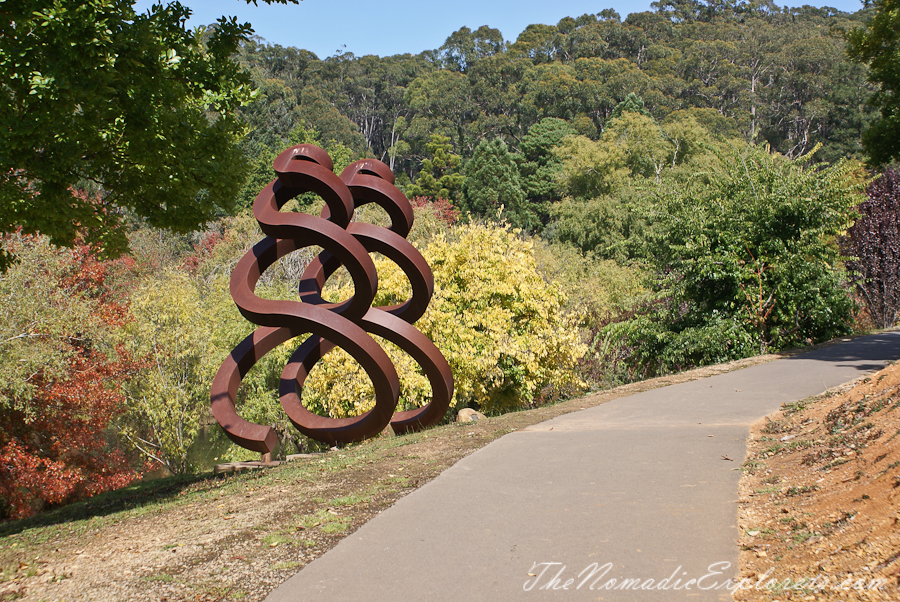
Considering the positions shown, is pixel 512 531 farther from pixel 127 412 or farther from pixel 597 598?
pixel 127 412

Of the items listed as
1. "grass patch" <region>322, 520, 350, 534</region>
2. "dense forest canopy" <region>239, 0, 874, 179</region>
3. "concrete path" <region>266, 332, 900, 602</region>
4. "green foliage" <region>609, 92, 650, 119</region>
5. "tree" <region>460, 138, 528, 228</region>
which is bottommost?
"concrete path" <region>266, 332, 900, 602</region>

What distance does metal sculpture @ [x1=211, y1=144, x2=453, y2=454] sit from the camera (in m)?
9.78

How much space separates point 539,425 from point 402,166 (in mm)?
68470

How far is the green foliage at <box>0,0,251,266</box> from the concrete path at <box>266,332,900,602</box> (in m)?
4.73

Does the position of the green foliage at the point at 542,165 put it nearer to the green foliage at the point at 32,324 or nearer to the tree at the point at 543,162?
the tree at the point at 543,162

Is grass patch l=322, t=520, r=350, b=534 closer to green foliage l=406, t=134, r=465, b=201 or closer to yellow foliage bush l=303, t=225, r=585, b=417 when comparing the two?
yellow foliage bush l=303, t=225, r=585, b=417

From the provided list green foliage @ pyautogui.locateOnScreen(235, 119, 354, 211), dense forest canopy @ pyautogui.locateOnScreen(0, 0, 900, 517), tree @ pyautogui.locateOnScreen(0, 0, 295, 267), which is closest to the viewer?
tree @ pyautogui.locateOnScreen(0, 0, 295, 267)

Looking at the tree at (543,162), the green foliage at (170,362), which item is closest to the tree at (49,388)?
the green foliage at (170,362)

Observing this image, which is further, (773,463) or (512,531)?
(773,463)

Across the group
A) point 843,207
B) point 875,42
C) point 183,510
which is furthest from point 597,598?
point 875,42

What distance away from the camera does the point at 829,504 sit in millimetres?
4973

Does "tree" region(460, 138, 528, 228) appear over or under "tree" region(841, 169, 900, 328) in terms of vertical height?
over

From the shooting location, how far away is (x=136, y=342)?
63.7ft

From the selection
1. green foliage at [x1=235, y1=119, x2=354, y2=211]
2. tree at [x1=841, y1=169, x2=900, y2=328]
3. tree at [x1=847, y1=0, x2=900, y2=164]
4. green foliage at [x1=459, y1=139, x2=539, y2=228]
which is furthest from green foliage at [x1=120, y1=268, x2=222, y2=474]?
green foliage at [x1=459, y1=139, x2=539, y2=228]
